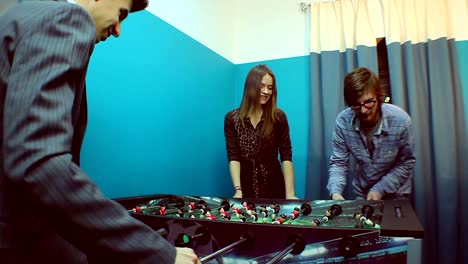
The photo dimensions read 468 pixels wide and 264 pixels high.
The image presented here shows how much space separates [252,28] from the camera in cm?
318

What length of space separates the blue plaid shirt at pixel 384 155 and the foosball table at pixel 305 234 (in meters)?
0.42

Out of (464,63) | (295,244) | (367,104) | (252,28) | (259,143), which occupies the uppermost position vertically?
(252,28)

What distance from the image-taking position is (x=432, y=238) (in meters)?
2.41

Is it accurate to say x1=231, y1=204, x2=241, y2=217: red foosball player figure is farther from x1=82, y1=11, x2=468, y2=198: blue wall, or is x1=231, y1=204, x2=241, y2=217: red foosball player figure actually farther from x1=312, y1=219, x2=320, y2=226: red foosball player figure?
x1=82, y1=11, x2=468, y2=198: blue wall

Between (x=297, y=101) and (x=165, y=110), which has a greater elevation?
(x=297, y=101)

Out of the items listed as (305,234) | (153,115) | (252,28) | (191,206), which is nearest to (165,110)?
(153,115)

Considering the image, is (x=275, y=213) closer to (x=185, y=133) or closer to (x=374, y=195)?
(x=374, y=195)

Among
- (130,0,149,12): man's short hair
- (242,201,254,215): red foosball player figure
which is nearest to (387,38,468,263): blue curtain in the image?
(242,201,254,215): red foosball player figure

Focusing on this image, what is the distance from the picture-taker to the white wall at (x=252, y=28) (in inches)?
110

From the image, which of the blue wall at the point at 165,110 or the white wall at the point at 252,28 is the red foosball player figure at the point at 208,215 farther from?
the white wall at the point at 252,28

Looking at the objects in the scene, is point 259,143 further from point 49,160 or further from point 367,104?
point 49,160

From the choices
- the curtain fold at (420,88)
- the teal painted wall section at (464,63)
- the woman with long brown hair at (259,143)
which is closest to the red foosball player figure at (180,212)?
the woman with long brown hair at (259,143)

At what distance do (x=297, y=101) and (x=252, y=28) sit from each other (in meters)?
0.83

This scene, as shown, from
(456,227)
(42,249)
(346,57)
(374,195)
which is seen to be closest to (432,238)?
(456,227)
